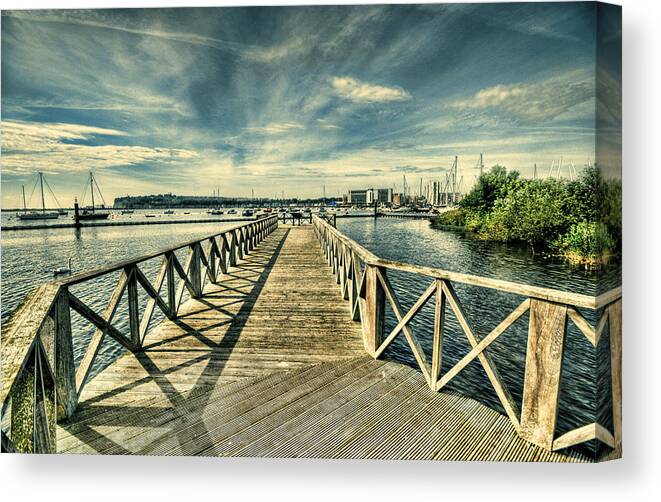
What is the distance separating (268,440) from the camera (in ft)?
6.46

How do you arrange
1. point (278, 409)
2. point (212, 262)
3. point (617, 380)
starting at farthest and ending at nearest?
point (212, 262) → point (617, 380) → point (278, 409)

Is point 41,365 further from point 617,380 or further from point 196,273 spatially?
point 617,380

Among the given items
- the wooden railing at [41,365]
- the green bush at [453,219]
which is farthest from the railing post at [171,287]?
the green bush at [453,219]

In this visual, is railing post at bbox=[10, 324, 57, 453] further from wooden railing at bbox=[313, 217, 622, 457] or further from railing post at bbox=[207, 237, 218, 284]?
railing post at bbox=[207, 237, 218, 284]

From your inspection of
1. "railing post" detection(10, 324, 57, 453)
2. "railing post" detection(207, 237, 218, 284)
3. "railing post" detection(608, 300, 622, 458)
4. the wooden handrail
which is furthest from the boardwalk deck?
"railing post" detection(207, 237, 218, 284)

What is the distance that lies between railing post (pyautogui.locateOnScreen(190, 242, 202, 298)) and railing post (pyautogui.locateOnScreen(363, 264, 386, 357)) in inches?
102

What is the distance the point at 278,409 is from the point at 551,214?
9411mm

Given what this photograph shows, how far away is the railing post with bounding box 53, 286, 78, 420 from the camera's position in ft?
6.29

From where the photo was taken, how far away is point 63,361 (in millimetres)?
1955

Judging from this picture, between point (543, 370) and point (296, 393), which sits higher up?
point (543, 370)

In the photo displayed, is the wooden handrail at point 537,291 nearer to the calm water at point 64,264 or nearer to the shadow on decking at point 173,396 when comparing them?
the shadow on decking at point 173,396

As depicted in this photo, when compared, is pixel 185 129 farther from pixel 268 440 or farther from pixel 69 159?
pixel 268 440

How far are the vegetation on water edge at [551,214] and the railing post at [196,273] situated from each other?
398 cm

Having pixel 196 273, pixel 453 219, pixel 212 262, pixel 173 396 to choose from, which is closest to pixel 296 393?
pixel 173 396
